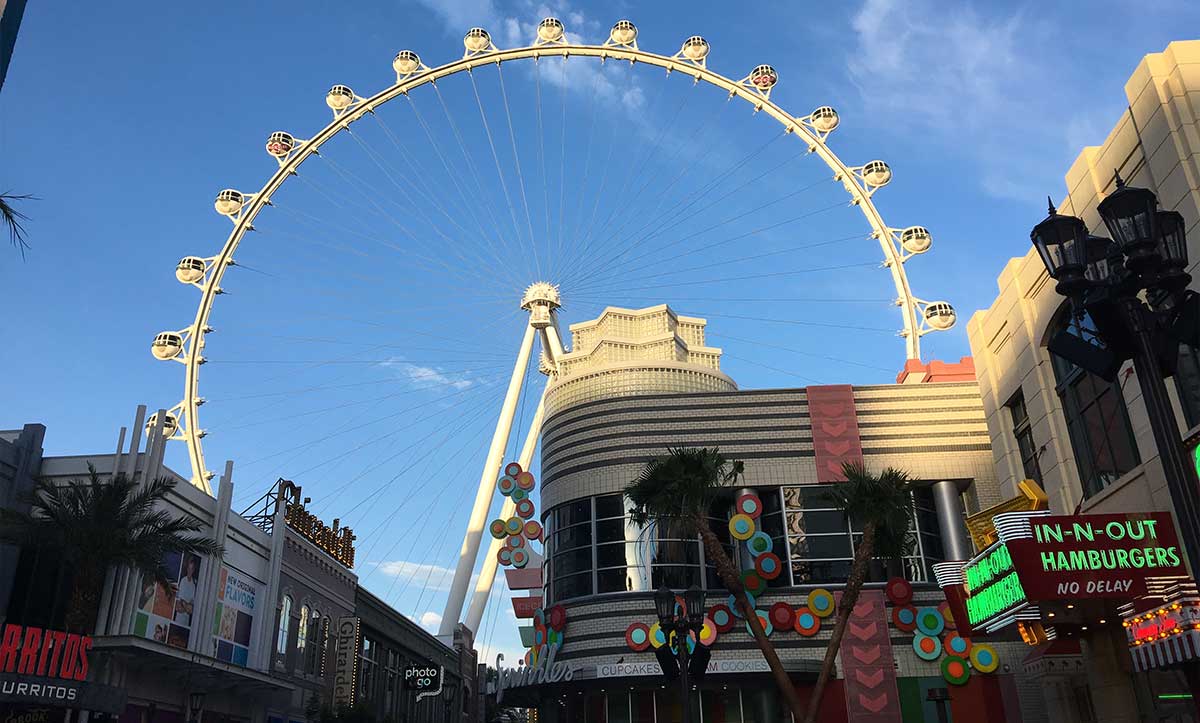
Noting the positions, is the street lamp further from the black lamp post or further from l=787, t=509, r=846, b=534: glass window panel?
l=787, t=509, r=846, b=534: glass window panel

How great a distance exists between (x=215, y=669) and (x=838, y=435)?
25414 millimetres

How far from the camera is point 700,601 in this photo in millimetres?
20750

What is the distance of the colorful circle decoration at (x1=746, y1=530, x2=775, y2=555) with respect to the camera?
3853cm

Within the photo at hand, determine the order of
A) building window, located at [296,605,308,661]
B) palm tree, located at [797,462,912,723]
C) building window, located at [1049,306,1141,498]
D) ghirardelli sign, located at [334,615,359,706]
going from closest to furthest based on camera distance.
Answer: building window, located at [1049,306,1141,498] → palm tree, located at [797,462,912,723] → building window, located at [296,605,308,661] → ghirardelli sign, located at [334,615,359,706]

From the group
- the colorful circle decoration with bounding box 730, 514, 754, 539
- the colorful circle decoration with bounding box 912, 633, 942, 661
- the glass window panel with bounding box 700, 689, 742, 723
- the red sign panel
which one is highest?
the colorful circle decoration with bounding box 730, 514, 754, 539

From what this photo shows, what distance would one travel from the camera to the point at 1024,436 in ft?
87.9

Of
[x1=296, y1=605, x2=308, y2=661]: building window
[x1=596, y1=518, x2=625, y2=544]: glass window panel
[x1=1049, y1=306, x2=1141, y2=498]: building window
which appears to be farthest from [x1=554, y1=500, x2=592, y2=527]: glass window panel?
[x1=1049, y1=306, x2=1141, y2=498]: building window

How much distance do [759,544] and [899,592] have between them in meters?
5.67

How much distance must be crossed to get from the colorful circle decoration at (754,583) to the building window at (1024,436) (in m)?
13.6

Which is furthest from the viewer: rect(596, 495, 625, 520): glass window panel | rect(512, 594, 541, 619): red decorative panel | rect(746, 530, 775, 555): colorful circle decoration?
rect(512, 594, 541, 619): red decorative panel

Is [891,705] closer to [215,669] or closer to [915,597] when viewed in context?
[915,597]

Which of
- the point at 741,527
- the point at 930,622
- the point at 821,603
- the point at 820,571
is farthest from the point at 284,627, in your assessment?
the point at 930,622

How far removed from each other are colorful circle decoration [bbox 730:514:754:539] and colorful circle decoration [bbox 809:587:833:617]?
3.40 meters

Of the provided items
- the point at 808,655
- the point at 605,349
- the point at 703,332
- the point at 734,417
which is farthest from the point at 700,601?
the point at 703,332
